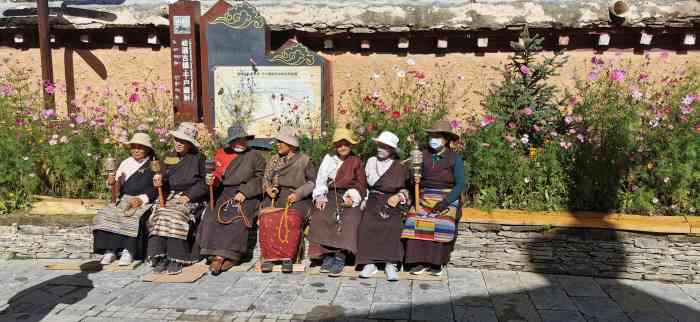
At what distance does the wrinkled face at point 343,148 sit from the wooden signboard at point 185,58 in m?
2.57

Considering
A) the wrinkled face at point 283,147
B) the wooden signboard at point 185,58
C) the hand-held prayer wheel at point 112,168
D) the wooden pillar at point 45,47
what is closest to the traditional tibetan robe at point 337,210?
the wrinkled face at point 283,147

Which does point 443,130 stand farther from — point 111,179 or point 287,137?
point 111,179

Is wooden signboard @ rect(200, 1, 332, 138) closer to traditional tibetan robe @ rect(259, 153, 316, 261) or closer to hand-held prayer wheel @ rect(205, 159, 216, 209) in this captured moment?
traditional tibetan robe @ rect(259, 153, 316, 261)

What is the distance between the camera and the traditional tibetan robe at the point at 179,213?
189 inches

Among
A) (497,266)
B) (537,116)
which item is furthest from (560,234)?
(537,116)

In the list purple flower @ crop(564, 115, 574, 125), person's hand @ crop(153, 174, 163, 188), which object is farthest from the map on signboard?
purple flower @ crop(564, 115, 574, 125)

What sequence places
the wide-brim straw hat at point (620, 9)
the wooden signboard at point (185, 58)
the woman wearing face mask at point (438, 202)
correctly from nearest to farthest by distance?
the woman wearing face mask at point (438, 202), the wide-brim straw hat at point (620, 9), the wooden signboard at point (185, 58)

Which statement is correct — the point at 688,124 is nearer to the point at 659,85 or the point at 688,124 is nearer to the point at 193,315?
the point at 659,85

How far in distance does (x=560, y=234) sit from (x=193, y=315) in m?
3.40

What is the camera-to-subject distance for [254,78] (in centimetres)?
658

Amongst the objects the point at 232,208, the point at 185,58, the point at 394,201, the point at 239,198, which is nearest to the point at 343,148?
the point at 394,201

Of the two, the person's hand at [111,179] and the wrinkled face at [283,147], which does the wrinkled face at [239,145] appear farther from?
the person's hand at [111,179]

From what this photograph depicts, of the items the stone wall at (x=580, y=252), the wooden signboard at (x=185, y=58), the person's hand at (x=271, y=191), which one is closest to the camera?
the stone wall at (x=580, y=252)

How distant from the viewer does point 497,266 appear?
482 cm
